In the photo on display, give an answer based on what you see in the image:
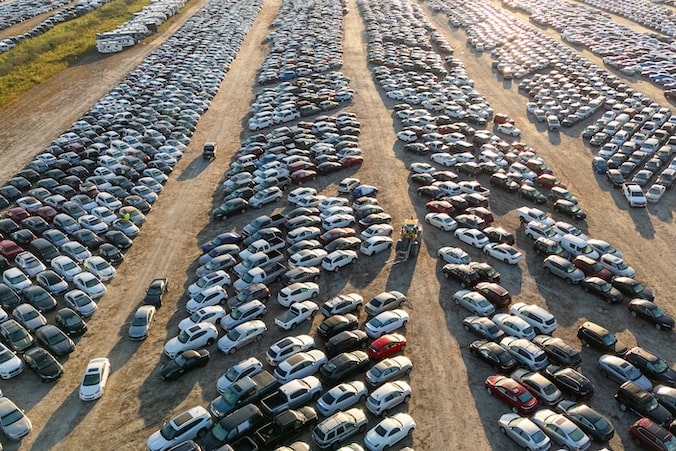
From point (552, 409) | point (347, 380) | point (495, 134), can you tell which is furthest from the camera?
point (495, 134)

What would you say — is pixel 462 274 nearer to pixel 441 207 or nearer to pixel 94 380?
pixel 441 207

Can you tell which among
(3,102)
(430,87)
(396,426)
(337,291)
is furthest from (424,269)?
(3,102)

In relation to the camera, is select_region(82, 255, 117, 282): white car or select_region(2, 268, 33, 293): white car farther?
select_region(82, 255, 117, 282): white car

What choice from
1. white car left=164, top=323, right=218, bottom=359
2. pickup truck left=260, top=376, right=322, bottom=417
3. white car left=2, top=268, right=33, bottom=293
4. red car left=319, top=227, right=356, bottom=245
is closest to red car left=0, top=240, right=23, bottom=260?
white car left=2, top=268, right=33, bottom=293

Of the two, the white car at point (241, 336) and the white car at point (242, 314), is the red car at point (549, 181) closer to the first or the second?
the white car at point (242, 314)

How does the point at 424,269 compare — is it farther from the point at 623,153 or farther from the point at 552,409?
the point at 623,153

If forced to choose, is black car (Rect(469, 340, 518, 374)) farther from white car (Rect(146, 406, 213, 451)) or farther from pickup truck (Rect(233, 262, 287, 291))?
white car (Rect(146, 406, 213, 451))
